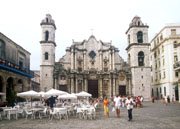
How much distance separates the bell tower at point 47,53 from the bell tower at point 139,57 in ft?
54.6

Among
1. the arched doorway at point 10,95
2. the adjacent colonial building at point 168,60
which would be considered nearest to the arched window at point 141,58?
the adjacent colonial building at point 168,60

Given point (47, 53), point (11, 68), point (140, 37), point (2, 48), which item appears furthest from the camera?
point (140, 37)

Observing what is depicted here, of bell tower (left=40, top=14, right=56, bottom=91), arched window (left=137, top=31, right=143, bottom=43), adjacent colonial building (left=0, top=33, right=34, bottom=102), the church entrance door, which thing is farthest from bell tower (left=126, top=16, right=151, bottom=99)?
adjacent colonial building (left=0, top=33, right=34, bottom=102)

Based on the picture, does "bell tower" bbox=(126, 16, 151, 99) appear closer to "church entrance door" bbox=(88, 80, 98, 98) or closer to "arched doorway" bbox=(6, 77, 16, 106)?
"church entrance door" bbox=(88, 80, 98, 98)

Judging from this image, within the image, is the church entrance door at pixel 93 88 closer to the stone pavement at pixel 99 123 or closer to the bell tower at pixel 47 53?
the bell tower at pixel 47 53

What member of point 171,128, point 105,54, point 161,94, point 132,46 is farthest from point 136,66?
point 171,128

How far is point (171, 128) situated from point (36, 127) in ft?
24.4

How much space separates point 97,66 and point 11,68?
2042 centimetres

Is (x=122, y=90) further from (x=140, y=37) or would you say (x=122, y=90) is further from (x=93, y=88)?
(x=140, y=37)

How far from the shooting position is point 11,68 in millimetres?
23812

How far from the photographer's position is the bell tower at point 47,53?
118ft

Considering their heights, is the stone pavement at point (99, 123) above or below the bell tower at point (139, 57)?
below

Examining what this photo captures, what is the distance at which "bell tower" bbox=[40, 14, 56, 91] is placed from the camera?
3600 centimetres

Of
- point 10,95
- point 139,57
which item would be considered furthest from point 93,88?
point 10,95
